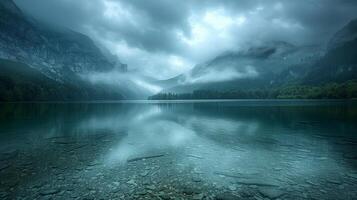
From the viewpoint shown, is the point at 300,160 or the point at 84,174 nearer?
the point at 84,174

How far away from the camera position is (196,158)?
69.3ft

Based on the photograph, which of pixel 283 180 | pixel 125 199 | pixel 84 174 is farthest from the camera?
pixel 84 174

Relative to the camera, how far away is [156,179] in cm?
1543

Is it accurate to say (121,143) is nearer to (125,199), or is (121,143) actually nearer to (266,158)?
(125,199)

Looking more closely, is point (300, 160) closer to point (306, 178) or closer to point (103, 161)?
point (306, 178)

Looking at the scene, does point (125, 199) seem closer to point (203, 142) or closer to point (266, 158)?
point (266, 158)

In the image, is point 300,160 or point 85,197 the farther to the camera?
point 300,160

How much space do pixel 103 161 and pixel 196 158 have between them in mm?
9164

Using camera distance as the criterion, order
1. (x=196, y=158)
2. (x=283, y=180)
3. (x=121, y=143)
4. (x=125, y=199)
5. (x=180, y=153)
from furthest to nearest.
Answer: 1. (x=121, y=143)
2. (x=180, y=153)
3. (x=196, y=158)
4. (x=283, y=180)
5. (x=125, y=199)

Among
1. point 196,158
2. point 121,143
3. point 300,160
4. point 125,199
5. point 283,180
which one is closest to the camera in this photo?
point 125,199

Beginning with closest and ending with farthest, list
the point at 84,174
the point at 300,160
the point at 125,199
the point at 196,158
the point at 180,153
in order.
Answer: the point at 125,199 < the point at 84,174 < the point at 300,160 < the point at 196,158 < the point at 180,153

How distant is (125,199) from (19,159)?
47.5ft

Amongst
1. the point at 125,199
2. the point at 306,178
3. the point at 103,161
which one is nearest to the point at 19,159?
the point at 103,161

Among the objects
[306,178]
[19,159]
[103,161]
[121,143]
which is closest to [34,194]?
[103,161]
